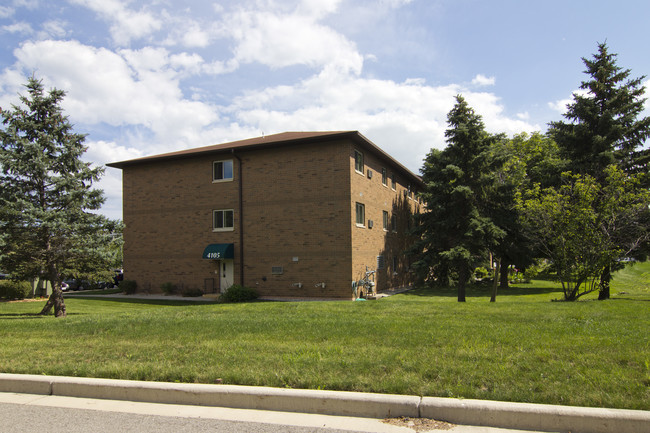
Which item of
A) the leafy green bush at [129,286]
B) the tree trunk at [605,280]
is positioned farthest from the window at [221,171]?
the tree trunk at [605,280]

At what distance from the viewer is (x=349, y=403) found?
14.8 feet

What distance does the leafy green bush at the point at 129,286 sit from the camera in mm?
24822

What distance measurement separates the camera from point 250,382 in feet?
16.9

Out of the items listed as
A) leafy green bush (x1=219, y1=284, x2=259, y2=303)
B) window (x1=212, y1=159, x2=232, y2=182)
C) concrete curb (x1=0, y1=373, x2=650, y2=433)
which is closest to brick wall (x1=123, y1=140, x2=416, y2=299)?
window (x1=212, y1=159, x2=232, y2=182)

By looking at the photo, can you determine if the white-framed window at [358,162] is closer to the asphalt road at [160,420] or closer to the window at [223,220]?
the window at [223,220]

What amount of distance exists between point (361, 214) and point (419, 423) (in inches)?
695

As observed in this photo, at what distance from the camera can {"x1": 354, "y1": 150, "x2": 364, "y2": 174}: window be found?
21.1 m

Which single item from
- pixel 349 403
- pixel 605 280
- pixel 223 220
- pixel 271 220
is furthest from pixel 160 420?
pixel 223 220

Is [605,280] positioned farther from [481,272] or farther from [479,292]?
[481,272]

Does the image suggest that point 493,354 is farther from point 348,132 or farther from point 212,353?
point 348,132

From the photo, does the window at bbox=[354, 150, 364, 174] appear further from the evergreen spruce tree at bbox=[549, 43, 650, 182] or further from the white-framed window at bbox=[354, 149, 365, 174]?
the evergreen spruce tree at bbox=[549, 43, 650, 182]

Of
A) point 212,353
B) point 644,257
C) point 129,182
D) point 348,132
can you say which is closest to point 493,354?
point 212,353

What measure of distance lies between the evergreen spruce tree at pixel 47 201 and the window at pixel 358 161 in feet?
37.7

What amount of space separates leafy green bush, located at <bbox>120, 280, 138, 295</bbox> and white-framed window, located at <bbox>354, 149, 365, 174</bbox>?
14.3 m
